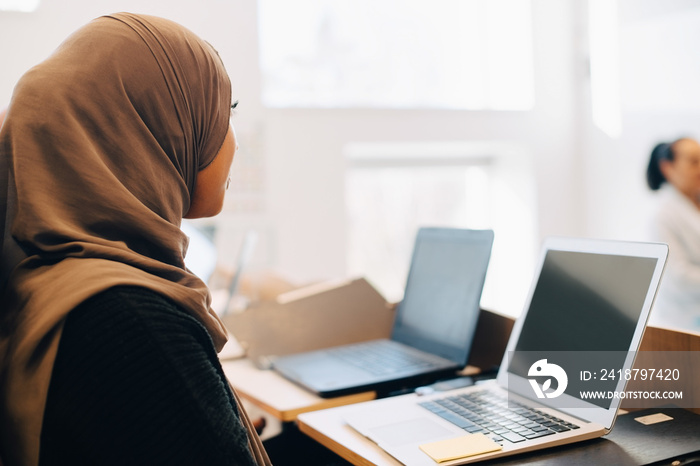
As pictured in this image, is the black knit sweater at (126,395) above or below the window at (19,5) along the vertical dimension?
below

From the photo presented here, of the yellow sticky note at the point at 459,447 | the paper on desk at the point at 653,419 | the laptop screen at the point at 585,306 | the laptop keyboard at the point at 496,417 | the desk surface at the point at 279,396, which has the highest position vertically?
the laptop screen at the point at 585,306

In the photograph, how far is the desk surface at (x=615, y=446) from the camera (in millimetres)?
871

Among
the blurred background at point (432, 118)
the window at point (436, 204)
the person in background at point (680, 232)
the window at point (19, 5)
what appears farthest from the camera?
the window at point (436, 204)

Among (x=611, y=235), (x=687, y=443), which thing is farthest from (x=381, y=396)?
(x=611, y=235)

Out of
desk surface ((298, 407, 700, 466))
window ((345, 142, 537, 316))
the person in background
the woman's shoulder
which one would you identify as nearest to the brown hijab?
the woman's shoulder

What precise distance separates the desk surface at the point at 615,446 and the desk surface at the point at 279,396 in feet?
0.70

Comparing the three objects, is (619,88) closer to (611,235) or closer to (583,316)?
(611,235)

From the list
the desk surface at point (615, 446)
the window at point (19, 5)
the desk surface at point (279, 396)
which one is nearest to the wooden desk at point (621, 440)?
the desk surface at point (615, 446)

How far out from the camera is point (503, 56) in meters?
3.52

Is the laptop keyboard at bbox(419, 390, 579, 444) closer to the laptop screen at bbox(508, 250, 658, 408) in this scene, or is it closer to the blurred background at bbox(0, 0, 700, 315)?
the laptop screen at bbox(508, 250, 658, 408)

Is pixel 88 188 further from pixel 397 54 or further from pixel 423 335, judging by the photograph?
pixel 397 54

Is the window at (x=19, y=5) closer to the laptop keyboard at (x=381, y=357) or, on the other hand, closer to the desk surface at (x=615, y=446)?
the laptop keyboard at (x=381, y=357)

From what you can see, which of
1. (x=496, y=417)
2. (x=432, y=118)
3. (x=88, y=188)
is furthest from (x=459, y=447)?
(x=432, y=118)

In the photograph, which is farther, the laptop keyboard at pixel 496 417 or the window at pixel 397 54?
the window at pixel 397 54
